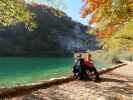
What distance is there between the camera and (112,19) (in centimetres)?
2003

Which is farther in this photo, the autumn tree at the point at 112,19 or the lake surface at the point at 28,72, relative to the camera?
the lake surface at the point at 28,72

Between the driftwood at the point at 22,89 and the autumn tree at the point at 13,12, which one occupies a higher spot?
the autumn tree at the point at 13,12

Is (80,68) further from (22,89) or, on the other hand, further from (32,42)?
(32,42)

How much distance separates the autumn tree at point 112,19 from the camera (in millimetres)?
17750

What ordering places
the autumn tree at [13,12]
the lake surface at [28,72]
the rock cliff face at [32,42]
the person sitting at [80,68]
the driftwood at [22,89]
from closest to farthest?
the autumn tree at [13,12] < the driftwood at [22,89] < the person sitting at [80,68] < the lake surface at [28,72] < the rock cliff face at [32,42]

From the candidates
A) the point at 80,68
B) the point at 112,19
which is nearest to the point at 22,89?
the point at 80,68

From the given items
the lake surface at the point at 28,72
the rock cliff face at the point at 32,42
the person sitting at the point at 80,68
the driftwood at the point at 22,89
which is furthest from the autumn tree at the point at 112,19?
the rock cliff face at the point at 32,42

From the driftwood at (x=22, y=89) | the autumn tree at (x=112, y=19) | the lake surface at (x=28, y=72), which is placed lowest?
the lake surface at (x=28, y=72)

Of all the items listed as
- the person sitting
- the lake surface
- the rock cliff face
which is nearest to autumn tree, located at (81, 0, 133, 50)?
the person sitting

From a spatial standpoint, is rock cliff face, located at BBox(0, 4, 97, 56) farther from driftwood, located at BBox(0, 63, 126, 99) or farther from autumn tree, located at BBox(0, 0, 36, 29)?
autumn tree, located at BBox(0, 0, 36, 29)

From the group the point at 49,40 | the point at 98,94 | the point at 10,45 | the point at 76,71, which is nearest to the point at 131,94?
the point at 98,94

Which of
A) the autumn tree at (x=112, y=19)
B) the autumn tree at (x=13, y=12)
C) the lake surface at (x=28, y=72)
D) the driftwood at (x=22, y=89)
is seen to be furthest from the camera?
the lake surface at (x=28, y=72)

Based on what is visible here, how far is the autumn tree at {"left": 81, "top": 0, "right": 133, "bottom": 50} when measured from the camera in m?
17.8

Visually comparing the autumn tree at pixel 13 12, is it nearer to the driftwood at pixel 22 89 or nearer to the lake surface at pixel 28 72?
the driftwood at pixel 22 89
